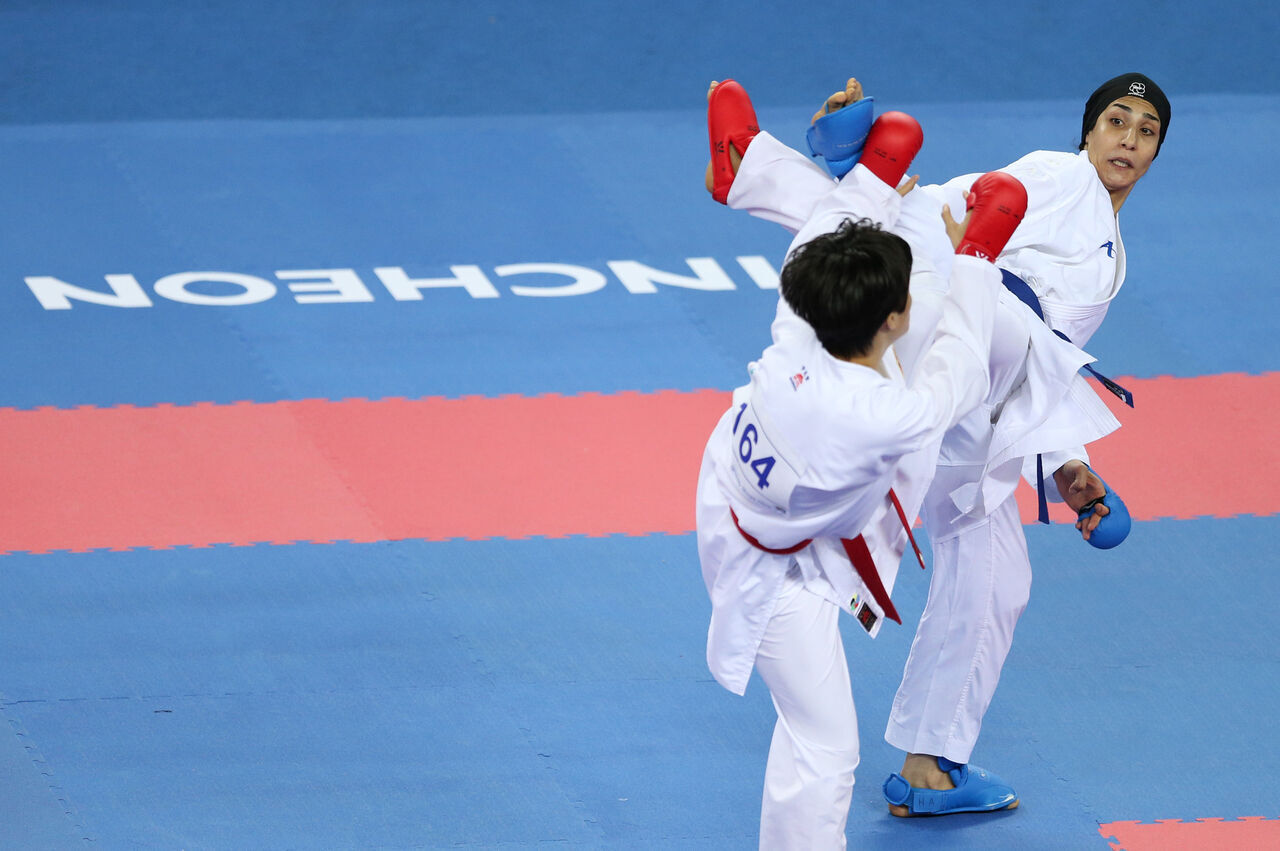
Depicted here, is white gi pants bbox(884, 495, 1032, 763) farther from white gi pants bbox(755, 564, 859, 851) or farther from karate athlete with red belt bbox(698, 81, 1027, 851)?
white gi pants bbox(755, 564, 859, 851)

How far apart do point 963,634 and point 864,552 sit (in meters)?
0.71

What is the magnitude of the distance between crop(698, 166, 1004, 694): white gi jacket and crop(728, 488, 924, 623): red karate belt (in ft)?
0.06

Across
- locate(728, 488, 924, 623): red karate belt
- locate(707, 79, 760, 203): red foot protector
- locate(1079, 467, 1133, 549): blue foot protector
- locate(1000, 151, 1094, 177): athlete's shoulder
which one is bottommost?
locate(728, 488, 924, 623): red karate belt

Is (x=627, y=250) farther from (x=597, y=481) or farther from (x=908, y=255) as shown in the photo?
(x=908, y=255)

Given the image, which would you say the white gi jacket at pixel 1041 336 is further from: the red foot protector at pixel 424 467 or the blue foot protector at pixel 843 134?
the red foot protector at pixel 424 467

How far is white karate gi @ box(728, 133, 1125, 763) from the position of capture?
12.3 ft

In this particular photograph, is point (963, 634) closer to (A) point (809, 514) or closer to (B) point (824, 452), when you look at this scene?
(A) point (809, 514)

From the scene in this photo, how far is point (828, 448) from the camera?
303cm

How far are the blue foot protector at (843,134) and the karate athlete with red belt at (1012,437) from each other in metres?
0.20

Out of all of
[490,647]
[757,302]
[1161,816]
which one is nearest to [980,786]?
[1161,816]

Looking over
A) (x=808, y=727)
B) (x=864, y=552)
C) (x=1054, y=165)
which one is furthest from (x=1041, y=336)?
(x=808, y=727)

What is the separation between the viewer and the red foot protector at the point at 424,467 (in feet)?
18.1

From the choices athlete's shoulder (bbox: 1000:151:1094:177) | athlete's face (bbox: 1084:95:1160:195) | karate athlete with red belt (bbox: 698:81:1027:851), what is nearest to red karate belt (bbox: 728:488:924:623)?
karate athlete with red belt (bbox: 698:81:1027:851)

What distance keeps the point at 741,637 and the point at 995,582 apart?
0.85 m
